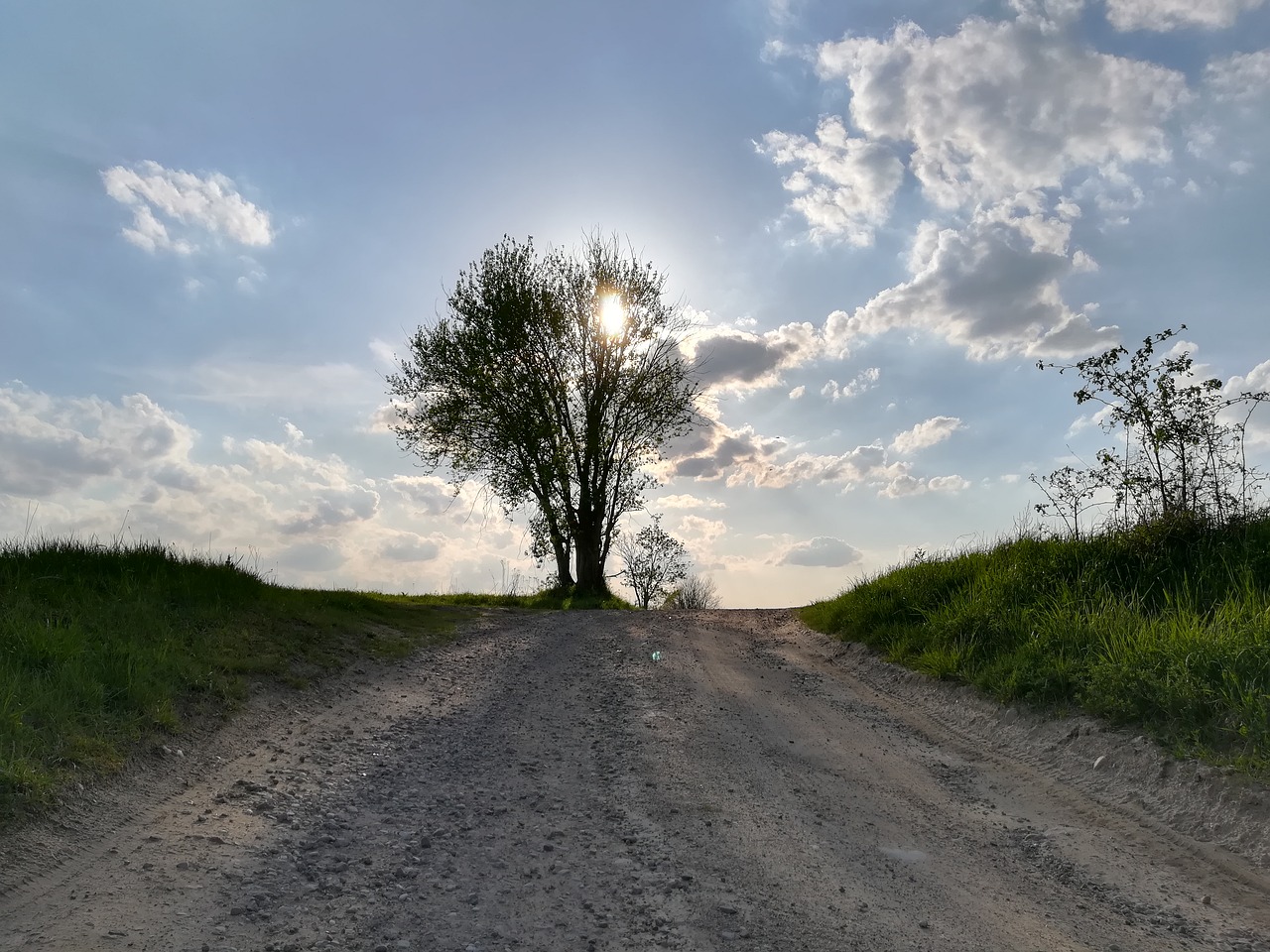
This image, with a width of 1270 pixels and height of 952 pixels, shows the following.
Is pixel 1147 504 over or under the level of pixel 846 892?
over

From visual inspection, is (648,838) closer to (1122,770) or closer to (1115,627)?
(1122,770)

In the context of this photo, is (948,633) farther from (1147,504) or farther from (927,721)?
(1147,504)

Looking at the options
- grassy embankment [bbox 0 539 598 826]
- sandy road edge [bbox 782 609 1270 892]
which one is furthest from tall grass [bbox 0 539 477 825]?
sandy road edge [bbox 782 609 1270 892]

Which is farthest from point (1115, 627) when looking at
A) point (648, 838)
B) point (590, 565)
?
point (590, 565)

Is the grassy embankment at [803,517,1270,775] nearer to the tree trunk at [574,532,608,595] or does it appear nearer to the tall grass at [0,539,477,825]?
the tall grass at [0,539,477,825]

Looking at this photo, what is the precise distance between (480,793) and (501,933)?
2014mm

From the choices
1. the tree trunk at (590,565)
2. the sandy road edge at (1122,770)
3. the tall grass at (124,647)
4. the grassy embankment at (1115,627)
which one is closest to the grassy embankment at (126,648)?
A: the tall grass at (124,647)

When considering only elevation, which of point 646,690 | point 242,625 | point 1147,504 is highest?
point 1147,504

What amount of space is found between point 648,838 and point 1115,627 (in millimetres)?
5881

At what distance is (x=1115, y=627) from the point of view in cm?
811

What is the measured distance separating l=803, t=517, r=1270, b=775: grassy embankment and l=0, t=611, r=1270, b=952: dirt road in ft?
1.43

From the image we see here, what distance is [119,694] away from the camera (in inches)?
263

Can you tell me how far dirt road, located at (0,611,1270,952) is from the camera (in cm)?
404

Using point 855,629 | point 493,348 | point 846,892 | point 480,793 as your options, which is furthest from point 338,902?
point 493,348
